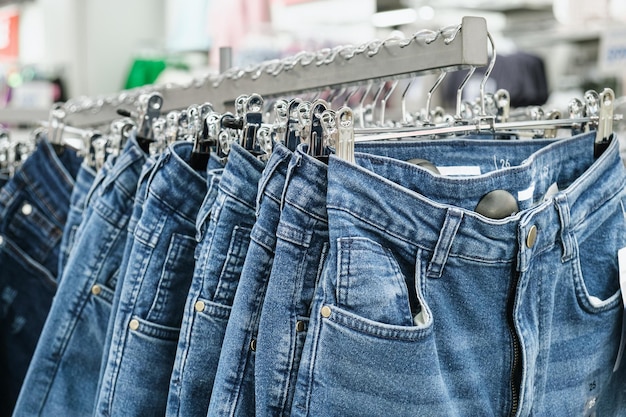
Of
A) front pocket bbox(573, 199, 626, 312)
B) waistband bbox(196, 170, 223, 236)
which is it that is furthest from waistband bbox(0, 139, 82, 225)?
front pocket bbox(573, 199, 626, 312)

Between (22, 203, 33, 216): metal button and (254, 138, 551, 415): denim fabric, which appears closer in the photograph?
(254, 138, 551, 415): denim fabric

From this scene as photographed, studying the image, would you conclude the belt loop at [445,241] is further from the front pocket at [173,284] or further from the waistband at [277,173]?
the front pocket at [173,284]

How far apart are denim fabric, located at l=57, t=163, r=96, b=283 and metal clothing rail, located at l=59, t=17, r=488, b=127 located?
0.52ft

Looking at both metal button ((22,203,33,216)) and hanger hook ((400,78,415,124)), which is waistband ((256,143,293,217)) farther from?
metal button ((22,203,33,216))

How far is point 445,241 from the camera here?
68cm

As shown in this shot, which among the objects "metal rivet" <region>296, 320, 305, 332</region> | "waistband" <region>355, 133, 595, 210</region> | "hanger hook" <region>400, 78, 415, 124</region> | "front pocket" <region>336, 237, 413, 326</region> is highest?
"hanger hook" <region>400, 78, 415, 124</region>

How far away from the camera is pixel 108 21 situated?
4.39 m

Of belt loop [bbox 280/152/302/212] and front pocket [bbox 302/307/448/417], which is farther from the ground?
belt loop [bbox 280/152/302/212]

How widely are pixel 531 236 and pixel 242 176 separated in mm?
291

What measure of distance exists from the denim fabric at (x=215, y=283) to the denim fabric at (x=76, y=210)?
0.38 metres

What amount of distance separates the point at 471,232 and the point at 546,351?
179 mm

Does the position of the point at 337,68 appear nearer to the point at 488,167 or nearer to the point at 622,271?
the point at 488,167

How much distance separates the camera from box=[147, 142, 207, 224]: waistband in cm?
82

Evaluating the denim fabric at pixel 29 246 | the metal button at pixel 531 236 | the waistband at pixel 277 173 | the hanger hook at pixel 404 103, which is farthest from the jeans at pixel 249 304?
the denim fabric at pixel 29 246
